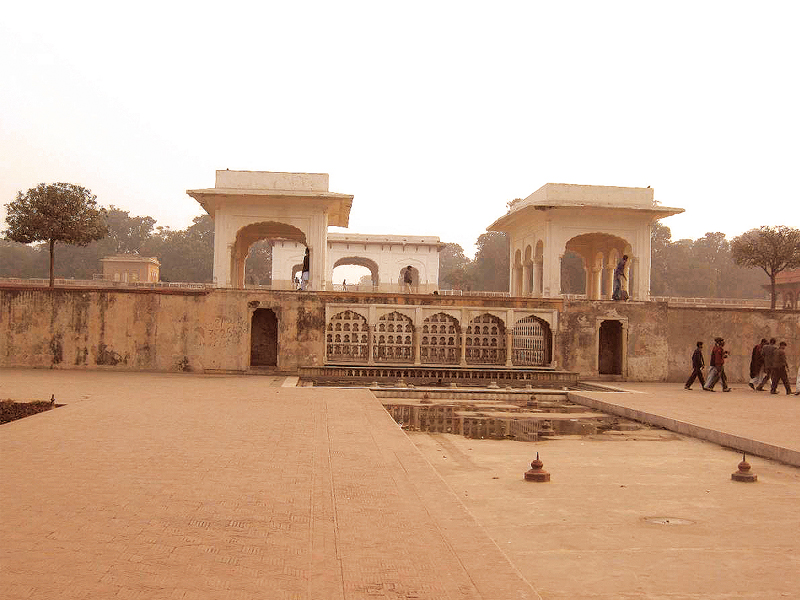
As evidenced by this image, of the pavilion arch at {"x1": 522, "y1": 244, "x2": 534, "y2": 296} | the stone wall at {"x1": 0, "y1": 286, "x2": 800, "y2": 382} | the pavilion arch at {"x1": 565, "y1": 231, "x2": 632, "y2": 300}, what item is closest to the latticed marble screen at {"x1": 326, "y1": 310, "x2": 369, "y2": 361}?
the stone wall at {"x1": 0, "y1": 286, "x2": 800, "y2": 382}

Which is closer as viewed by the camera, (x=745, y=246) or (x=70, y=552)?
(x=70, y=552)

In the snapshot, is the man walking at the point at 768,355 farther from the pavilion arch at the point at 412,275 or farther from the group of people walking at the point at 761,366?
the pavilion arch at the point at 412,275

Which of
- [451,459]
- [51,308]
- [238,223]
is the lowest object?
[451,459]

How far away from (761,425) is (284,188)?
704 inches

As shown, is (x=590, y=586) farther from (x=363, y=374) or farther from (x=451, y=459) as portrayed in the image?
(x=363, y=374)

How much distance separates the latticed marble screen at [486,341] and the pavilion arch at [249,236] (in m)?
9.55

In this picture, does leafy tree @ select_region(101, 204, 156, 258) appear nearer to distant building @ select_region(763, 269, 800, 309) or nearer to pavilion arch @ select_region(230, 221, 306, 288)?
pavilion arch @ select_region(230, 221, 306, 288)

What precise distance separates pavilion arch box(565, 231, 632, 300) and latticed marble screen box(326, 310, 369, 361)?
39.4 ft

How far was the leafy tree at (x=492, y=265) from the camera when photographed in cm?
5966

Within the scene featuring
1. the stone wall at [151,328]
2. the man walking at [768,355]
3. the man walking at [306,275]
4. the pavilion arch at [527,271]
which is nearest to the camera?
the man walking at [768,355]

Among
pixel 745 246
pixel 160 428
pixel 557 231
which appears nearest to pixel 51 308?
pixel 160 428

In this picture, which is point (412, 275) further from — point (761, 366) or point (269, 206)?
point (761, 366)

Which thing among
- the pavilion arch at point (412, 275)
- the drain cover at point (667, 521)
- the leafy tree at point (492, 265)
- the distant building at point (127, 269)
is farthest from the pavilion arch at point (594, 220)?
the leafy tree at point (492, 265)

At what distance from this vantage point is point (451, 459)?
27.9ft
